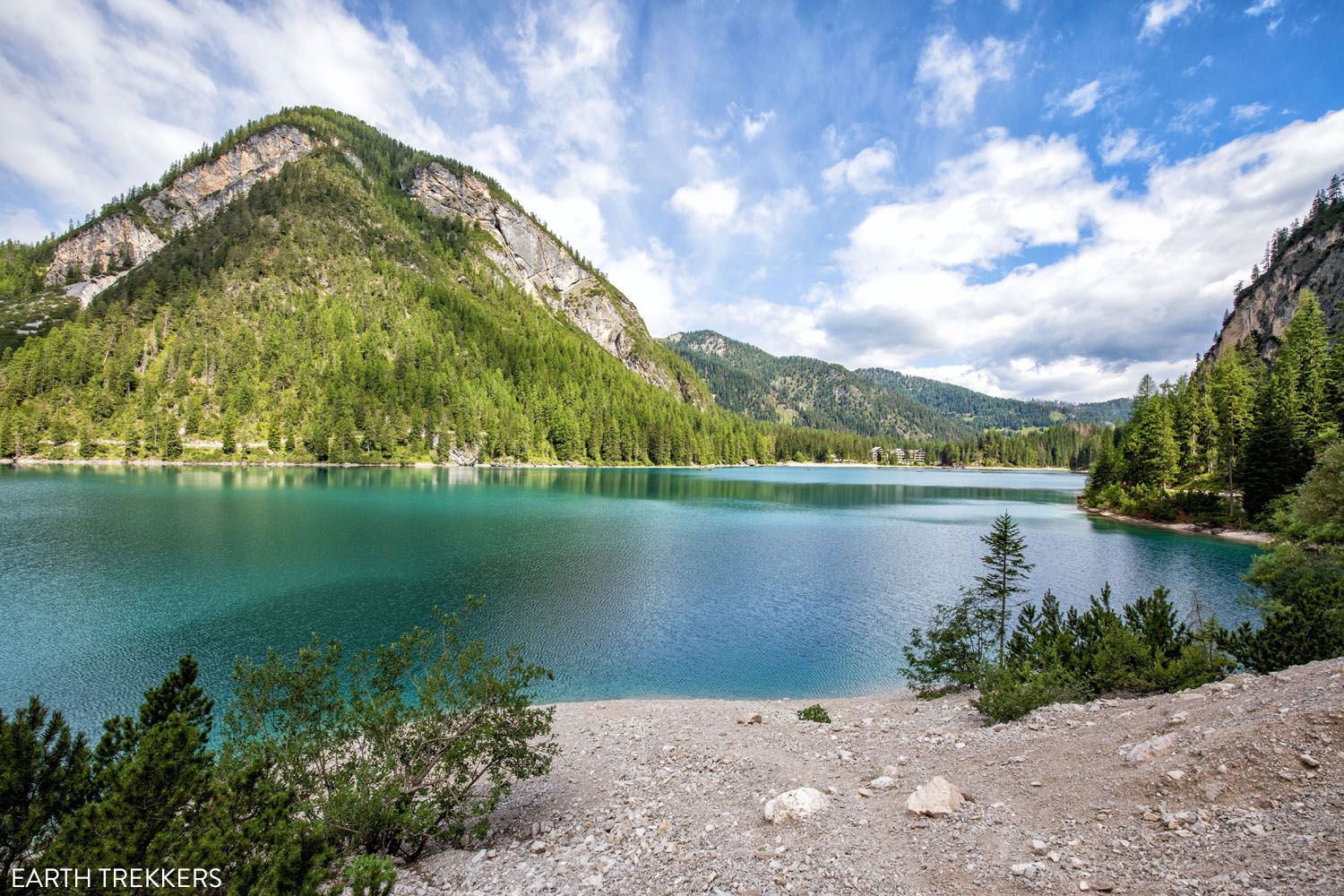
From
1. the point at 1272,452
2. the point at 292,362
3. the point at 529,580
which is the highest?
the point at 292,362

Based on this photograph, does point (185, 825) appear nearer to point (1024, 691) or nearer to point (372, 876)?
point (372, 876)

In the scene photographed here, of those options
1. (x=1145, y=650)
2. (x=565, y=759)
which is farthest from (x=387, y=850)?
(x=1145, y=650)

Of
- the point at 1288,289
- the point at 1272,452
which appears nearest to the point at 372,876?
the point at 1272,452

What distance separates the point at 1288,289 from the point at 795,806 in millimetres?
186141

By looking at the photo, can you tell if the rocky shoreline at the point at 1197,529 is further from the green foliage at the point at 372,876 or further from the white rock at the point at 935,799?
the green foliage at the point at 372,876

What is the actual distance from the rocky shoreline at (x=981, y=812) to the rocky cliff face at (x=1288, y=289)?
140 meters

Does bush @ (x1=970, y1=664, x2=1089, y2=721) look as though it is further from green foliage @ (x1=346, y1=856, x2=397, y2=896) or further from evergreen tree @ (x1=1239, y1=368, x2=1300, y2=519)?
evergreen tree @ (x1=1239, y1=368, x2=1300, y2=519)

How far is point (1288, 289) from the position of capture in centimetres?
12700

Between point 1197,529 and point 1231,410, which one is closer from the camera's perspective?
point 1197,529

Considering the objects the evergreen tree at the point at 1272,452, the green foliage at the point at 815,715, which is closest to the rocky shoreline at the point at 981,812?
the green foliage at the point at 815,715

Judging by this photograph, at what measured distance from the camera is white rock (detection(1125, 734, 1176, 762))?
8719mm

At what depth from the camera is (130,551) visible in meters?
36.2

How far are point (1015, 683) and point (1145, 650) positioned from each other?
13.1ft

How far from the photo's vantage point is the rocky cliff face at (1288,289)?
11519 centimetres
